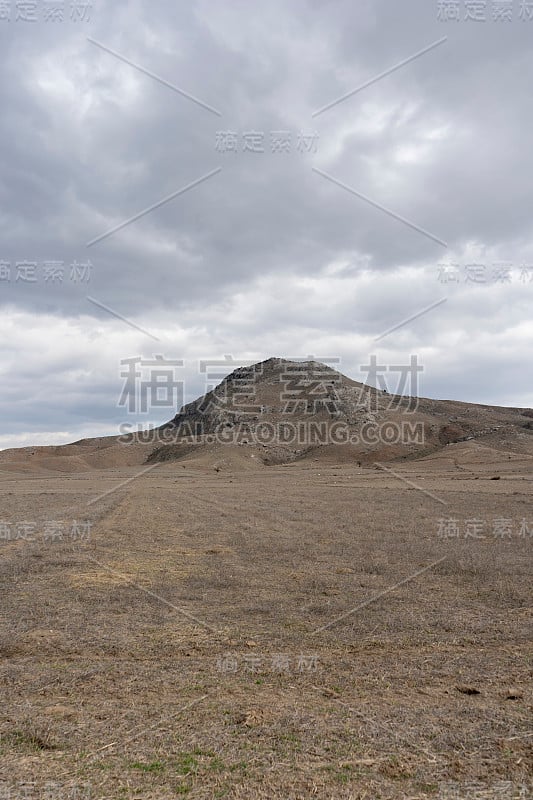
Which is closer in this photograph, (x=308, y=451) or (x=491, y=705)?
(x=491, y=705)

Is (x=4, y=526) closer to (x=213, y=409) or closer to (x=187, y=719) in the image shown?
(x=187, y=719)

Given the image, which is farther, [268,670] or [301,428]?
[301,428]

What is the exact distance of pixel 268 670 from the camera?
7.12 m

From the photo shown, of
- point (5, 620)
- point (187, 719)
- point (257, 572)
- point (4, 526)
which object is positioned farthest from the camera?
point (4, 526)

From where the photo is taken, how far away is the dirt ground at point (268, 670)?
4770 mm

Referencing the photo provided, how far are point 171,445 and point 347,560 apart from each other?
324ft

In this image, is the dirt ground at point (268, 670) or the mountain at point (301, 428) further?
the mountain at point (301, 428)

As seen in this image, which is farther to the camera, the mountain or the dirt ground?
the mountain

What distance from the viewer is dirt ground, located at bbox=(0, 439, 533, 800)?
477 centimetres

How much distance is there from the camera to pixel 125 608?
1020 centimetres

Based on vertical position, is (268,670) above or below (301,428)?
below

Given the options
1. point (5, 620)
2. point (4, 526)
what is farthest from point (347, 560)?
point (4, 526)

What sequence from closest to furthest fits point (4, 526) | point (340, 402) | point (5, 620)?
point (5, 620) < point (4, 526) < point (340, 402)

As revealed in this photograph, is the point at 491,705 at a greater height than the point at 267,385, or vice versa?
the point at 267,385
